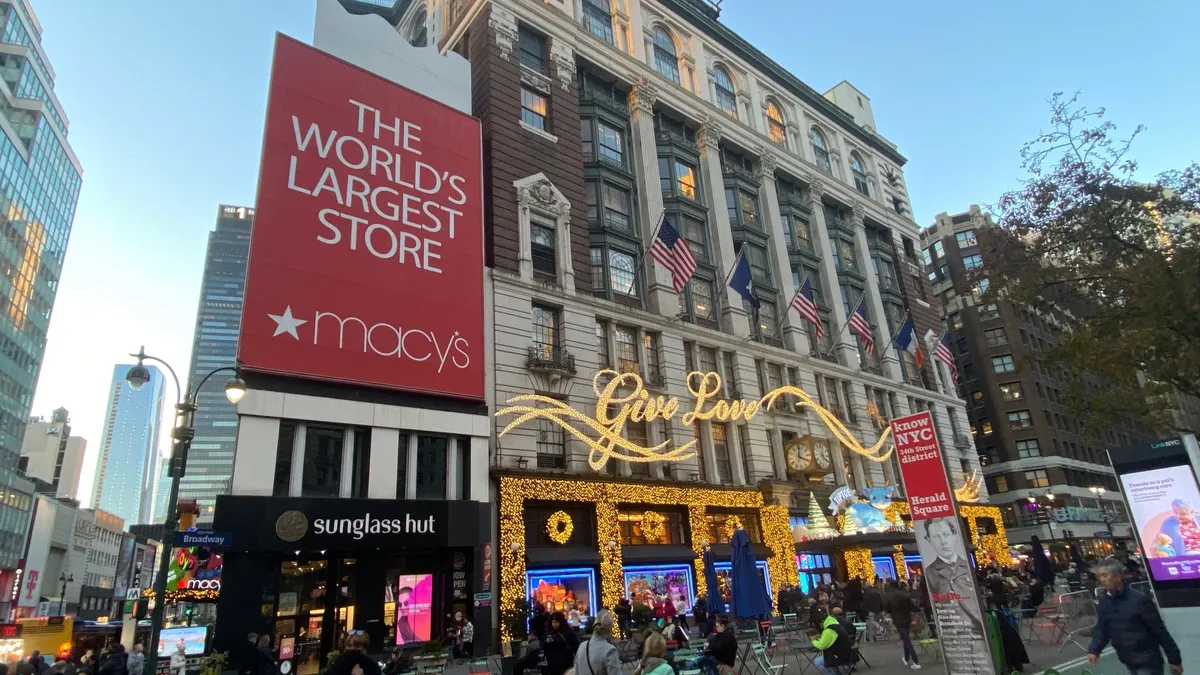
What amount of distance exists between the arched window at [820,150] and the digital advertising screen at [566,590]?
133 ft

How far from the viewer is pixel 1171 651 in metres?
8.27

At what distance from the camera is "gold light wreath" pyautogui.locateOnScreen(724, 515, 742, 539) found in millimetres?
33188

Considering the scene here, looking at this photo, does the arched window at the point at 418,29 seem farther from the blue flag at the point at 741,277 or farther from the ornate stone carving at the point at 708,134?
the blue flag at the point at 741,277

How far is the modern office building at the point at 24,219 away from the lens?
251ft

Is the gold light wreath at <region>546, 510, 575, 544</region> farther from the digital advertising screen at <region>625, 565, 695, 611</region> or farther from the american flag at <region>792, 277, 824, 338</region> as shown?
the american flag at <region>792, 277, 824, 338</region>

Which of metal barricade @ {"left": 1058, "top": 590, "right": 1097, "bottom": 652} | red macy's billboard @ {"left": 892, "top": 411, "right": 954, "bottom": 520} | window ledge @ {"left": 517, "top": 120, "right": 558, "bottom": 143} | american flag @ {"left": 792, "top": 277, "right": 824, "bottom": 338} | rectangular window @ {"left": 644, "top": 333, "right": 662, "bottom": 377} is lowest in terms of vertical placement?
metal barricade @ {"left": 1058, "top": 590, "right": 1097, "bottom": 652}

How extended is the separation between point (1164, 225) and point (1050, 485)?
61070mm

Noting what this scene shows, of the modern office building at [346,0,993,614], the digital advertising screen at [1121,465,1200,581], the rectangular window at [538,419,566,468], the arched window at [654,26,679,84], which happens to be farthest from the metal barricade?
the arched window at [654,26,679,84]

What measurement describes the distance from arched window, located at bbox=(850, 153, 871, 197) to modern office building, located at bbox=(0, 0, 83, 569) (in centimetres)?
9027

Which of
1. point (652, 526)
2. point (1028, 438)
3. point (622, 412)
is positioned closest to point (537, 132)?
point (622, 412)

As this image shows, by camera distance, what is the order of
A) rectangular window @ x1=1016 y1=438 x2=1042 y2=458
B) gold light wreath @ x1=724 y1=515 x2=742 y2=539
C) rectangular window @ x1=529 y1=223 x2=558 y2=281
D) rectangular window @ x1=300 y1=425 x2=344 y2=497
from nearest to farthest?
rectangular window @ x1=300 y1=425 x2=344 y2=497, rectangular window @ x1=529 y1=223 x2=558 y2=281, gold light wreath @ x1=724 y1=515 x2=742 y2=539, rectangular window @ x1=1016 y1=438 x2=1042 y2=458

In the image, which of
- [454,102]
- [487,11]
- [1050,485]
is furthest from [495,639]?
[1050,485]

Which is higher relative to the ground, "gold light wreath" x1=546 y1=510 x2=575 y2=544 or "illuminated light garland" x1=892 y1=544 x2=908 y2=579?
"gold light wreath" x1=546 y1=510 x2=575 y2=544

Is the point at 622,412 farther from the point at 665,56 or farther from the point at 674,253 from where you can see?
the point at 665,56
